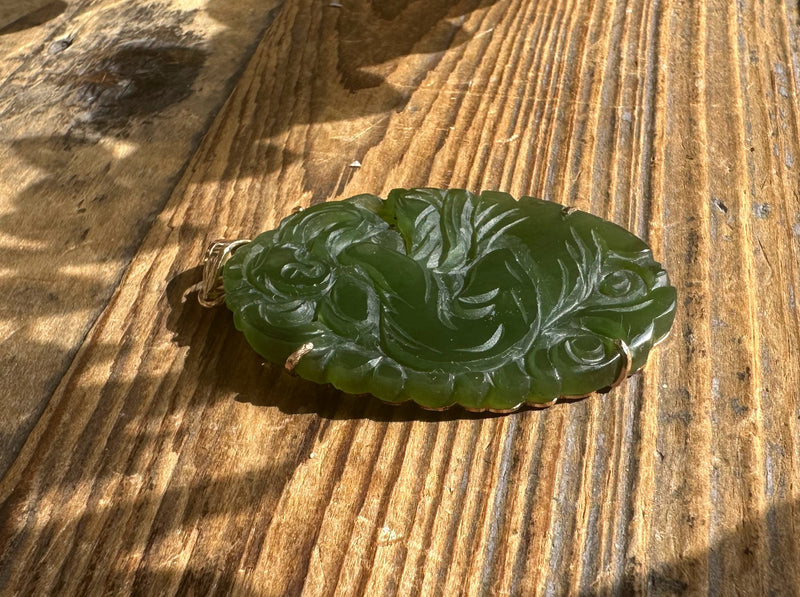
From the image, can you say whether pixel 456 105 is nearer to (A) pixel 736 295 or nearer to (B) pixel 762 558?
(A) pixel 736 295

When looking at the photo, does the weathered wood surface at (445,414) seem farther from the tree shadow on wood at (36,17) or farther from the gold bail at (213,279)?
the tree shadow on wood at (36,17)

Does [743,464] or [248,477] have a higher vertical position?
[248,477]

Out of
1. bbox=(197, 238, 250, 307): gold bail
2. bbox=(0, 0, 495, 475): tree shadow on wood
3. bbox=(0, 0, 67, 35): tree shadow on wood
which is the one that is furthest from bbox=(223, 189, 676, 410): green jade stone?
bbox=(0, 0, 67, 35): tree shadow on wood

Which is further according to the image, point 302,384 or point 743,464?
point 302,384

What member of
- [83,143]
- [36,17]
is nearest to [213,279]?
[83,143]

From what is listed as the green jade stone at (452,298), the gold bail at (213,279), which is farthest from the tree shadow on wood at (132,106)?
the green jade stone at (452,298)

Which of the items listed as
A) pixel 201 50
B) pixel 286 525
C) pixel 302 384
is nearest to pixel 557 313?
pixel 302 384

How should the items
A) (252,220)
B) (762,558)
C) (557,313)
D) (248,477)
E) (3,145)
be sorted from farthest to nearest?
1. (3,145)
2. (252,220)
3. (557,313)
4. (248,477)
5. (762,558)

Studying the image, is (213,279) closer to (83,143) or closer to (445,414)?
(445,414)

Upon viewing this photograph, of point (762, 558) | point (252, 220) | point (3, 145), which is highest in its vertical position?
point (3, 145)
